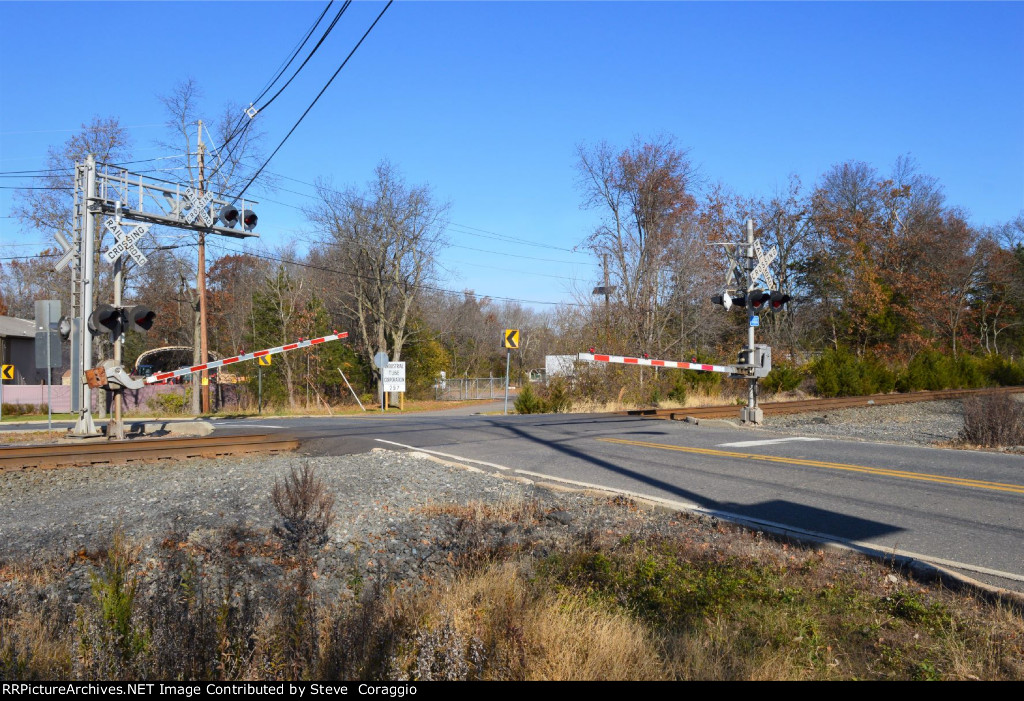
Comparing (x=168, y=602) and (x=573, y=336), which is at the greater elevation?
(x=573, y=336)

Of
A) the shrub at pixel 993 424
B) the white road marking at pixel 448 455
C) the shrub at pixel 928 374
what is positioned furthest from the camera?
the shrub at pixel 928 374

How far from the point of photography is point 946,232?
178ft

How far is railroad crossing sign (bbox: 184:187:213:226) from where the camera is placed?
1856 centimetres

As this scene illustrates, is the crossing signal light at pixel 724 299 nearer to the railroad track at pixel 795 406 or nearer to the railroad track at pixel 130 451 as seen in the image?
the railroad track at pixel 795 406

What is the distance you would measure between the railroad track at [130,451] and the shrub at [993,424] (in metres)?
13.2

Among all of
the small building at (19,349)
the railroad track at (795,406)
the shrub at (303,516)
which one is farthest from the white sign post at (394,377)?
the shrub at (303,516)

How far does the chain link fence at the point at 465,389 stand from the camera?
54.5 metres

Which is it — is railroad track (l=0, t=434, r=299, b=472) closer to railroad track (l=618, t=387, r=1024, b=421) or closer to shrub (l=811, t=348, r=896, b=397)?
railroad track (l=618, t=387, r=1024, b=421)

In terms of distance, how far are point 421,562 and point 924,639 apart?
381cm

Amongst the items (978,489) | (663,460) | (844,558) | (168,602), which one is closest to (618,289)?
(663,460)

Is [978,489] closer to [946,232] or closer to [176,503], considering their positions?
[176,503]

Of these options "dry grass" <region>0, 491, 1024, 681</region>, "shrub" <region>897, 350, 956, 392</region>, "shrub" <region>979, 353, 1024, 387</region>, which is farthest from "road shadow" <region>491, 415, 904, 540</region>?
"shrub" <region>979, 353, 1024, 387</region>

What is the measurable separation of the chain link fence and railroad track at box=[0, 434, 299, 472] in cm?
3826

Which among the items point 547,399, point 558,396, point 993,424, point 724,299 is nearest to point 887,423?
point 993,424
